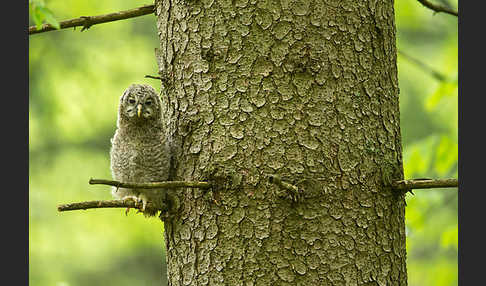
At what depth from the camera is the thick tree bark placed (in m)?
2.62

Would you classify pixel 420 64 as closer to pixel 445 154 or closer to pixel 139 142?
pixel 445 154

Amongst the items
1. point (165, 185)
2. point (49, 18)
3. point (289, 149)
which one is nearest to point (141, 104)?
point (49, 18)

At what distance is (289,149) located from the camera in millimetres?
2645

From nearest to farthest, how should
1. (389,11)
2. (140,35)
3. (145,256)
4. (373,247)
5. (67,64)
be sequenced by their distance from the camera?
(373,247)
(389,11)
(67,64)
(140,35)
(145,256)

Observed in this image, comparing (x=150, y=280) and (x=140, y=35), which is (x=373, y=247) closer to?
(x=140, y=35)

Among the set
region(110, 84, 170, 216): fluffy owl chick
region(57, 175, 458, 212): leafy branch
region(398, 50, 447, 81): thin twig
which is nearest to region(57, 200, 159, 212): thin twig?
region(57, 175, 458, 212): leafy branch

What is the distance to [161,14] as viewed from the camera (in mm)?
3100

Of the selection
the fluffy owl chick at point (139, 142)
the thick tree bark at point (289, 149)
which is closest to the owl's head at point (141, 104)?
the fluffy owl chick at point (139, 142)

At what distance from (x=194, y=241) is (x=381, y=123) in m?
0.99

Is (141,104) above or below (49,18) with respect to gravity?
below

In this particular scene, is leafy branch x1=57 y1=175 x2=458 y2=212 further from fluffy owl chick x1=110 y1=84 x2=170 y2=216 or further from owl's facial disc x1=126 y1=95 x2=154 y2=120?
owl's facial disc x1=126 y1=95 x2=154 y2=120

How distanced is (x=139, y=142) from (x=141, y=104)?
208 millimetres

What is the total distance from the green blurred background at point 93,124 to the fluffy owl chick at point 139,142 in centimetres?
469

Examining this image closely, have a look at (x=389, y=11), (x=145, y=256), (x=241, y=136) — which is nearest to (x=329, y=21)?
(x=389, y=11)
